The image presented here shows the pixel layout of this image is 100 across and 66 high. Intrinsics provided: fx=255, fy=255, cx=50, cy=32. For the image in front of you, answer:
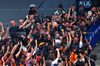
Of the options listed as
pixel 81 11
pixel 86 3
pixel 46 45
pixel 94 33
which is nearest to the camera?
pixel 46 45

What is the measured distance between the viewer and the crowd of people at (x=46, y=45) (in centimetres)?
907

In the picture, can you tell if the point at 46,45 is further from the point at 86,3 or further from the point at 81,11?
the point at 86,3

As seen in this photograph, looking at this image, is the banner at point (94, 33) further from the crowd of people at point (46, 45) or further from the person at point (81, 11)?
the person at point (81, 11)

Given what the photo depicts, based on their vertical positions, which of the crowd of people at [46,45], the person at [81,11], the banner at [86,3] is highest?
A: the banner at [86,3]

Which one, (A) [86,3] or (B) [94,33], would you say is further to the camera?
(A) [86,3]

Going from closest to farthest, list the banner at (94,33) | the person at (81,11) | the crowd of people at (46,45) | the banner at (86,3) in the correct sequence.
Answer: the crowd of people at (46,45) < the banner at (94,33) < the person at (81,11) < the banner at (86,3)

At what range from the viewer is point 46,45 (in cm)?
1018

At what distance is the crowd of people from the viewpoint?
29.8ft

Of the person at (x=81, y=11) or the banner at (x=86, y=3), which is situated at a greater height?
the banner at (x=86, y=3)

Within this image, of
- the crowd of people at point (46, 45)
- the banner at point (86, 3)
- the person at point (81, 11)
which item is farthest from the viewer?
the banner at point (86, 3)

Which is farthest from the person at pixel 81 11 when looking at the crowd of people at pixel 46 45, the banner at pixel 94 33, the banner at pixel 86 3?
the banner at pixel 94 33

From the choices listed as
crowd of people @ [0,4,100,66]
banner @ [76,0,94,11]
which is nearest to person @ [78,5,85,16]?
banner @ [76,0,94,11]

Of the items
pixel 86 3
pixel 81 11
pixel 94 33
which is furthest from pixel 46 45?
pixel 86 3

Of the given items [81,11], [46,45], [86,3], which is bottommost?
[46,45]
